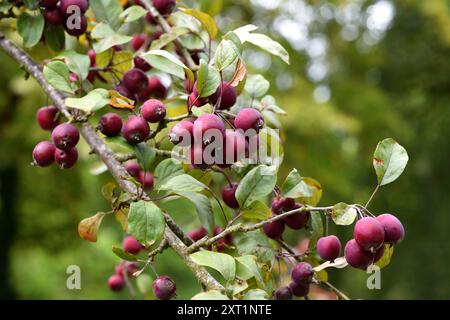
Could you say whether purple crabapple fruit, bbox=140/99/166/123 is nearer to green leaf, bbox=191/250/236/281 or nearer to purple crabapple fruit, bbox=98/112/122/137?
purple crabapple fruit, bbox=98/112/122/137

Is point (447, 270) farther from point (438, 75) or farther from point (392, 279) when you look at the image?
point (438, 75)

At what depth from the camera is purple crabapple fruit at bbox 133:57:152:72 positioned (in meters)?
0.76

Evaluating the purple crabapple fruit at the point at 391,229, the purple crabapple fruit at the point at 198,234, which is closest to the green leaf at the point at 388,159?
the purple crabapple fruit at the point at 391,229

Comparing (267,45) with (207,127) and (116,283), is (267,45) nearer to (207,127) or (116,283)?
(207,127)

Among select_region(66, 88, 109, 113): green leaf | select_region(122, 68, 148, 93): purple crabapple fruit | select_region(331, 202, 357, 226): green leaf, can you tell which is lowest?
select_region(331, 202, 357, 226): green leaf

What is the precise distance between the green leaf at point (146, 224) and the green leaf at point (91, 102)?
13 centimetres

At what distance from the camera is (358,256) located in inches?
21.3

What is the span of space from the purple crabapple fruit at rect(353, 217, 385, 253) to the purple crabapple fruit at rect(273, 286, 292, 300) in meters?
0.16

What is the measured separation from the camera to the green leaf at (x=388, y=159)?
1.91ft

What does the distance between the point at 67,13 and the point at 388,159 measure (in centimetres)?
43

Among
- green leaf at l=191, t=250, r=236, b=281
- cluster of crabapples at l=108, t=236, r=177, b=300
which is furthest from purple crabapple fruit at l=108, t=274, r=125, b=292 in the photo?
green leaf at l=191, t=250, r=236, b=281

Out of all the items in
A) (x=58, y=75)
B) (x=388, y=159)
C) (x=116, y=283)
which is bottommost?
(x=116, y=283)

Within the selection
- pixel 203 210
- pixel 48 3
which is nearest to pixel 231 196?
pixel 203 210

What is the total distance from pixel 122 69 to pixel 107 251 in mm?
2396
